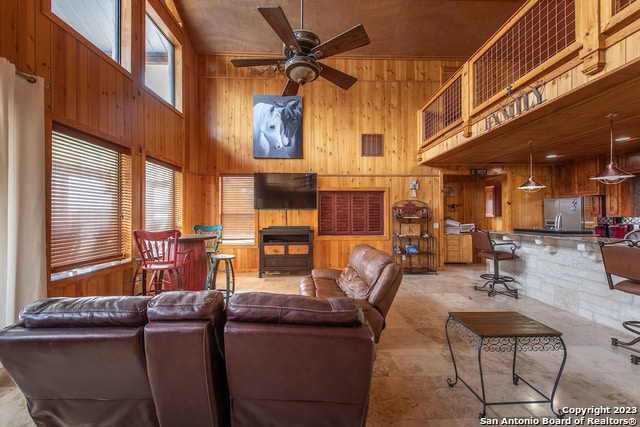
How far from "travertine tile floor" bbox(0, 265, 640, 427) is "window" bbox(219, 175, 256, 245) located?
3761mm

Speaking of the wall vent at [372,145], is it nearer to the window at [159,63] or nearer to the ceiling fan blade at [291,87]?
the ceiling fan blade at [291,87]

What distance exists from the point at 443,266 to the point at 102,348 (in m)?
6.16

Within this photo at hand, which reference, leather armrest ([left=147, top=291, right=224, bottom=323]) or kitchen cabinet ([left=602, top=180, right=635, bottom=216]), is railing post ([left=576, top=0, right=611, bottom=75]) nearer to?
leather armrest ([left=147, top=291, right=224, bottom=323])

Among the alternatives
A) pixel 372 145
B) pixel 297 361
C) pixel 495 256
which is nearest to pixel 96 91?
pixel 297 361

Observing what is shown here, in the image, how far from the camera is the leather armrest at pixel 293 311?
1.18 m

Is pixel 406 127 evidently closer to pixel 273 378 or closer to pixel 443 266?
pixel 443 266

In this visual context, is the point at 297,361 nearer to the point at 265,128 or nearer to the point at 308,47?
the point at 308,47

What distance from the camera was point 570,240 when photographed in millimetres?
3166

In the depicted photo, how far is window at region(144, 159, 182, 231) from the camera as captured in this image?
164 inches

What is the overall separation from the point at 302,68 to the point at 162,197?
11.0 feet

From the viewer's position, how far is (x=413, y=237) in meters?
5.95

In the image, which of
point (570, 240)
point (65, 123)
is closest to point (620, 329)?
point (570, 240)

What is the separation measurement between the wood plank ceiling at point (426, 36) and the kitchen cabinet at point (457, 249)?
1.87 meters

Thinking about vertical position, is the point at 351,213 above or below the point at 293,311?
above
